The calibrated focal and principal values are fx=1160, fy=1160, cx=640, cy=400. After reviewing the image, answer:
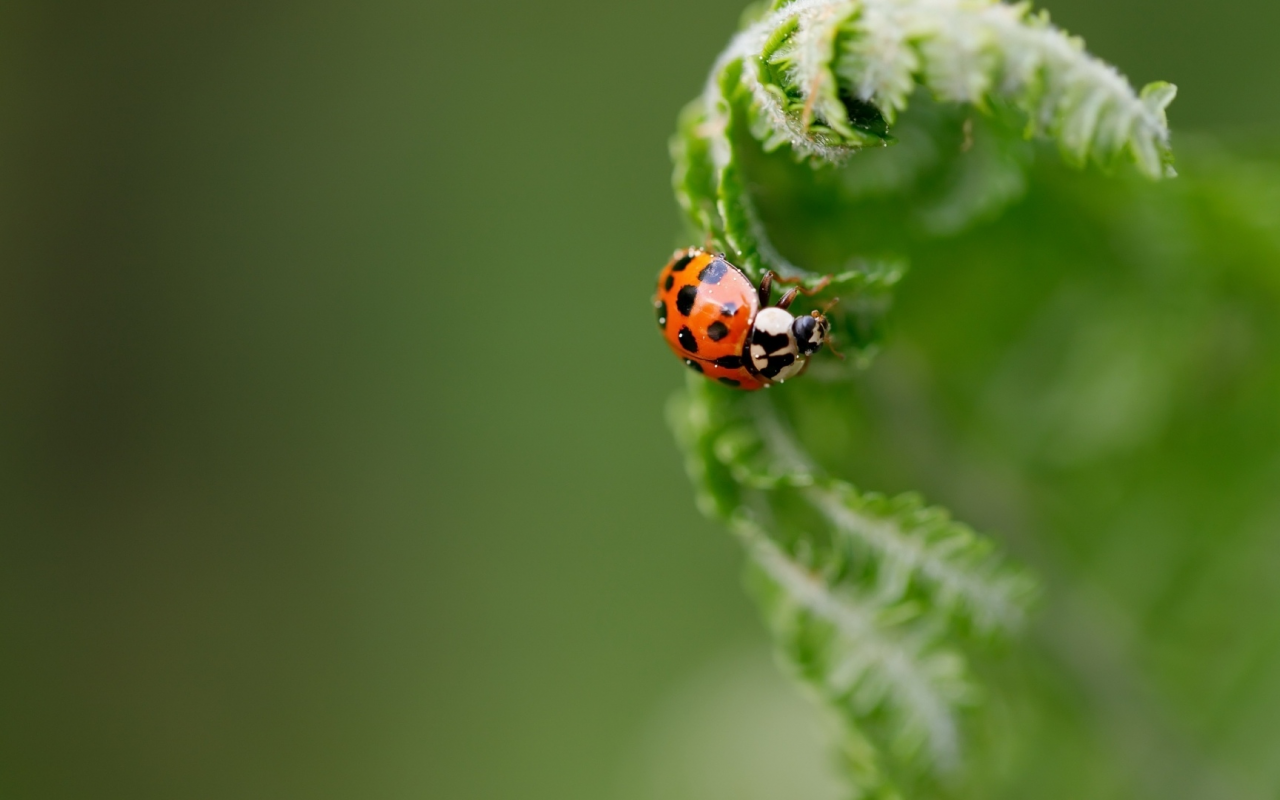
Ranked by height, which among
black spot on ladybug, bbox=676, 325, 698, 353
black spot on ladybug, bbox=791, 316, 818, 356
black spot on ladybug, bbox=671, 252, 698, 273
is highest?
black spot on ladybug, bbox=671, 252, 698, 273

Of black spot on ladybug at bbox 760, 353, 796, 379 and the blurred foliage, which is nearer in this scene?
the blurred foliage

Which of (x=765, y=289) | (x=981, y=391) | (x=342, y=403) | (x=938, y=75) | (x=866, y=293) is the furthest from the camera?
(x=342, y=403)

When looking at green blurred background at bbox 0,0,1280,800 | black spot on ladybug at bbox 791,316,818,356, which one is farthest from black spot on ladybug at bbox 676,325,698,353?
green blurred background at bbox 0,0,1280,800

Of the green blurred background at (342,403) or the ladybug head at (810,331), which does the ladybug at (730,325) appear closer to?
the ladybug head at (810,331)

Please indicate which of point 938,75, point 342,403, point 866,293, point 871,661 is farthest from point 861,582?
point 342,403

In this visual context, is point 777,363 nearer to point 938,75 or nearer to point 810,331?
point 810,331

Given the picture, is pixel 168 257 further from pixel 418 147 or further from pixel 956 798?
pixel 956 798

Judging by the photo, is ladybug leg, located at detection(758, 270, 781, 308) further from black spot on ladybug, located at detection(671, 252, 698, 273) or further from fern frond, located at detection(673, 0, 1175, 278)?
fern frond, located at detection(673, 0, 1175, 278)
